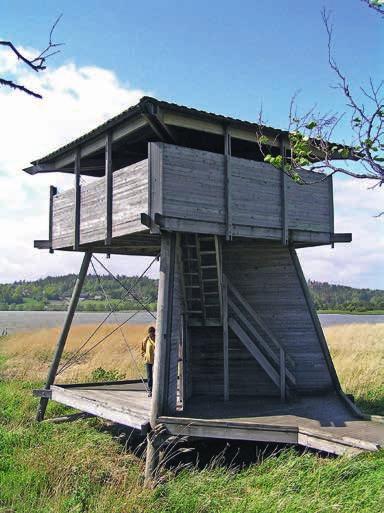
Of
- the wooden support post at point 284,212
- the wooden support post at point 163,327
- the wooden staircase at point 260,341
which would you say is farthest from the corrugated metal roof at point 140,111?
the wooden staircase at point 260,341

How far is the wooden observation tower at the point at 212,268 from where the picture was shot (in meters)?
10.5

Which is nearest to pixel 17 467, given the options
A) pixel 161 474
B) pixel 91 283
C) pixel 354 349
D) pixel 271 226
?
pixel 161 474

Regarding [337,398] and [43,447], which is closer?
[43,447]

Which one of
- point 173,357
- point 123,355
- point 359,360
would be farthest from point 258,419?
point 123,355

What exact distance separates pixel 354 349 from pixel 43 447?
54.0ft

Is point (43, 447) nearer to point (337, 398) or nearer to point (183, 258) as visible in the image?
point (183, 258)

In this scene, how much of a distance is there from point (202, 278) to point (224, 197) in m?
2.11

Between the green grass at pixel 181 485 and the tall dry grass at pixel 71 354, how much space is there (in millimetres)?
8079

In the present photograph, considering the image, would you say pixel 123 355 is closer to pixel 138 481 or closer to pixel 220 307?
pixel 220 307

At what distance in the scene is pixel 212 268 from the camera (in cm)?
1270

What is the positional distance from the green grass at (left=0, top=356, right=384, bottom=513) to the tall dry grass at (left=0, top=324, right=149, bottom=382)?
26.5ft

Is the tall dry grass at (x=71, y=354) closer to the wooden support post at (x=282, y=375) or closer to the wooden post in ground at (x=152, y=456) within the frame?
the wooden support post at (x=282, y=375)

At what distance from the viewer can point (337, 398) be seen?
13000mm

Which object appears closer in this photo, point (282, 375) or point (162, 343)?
point (162, 343)
